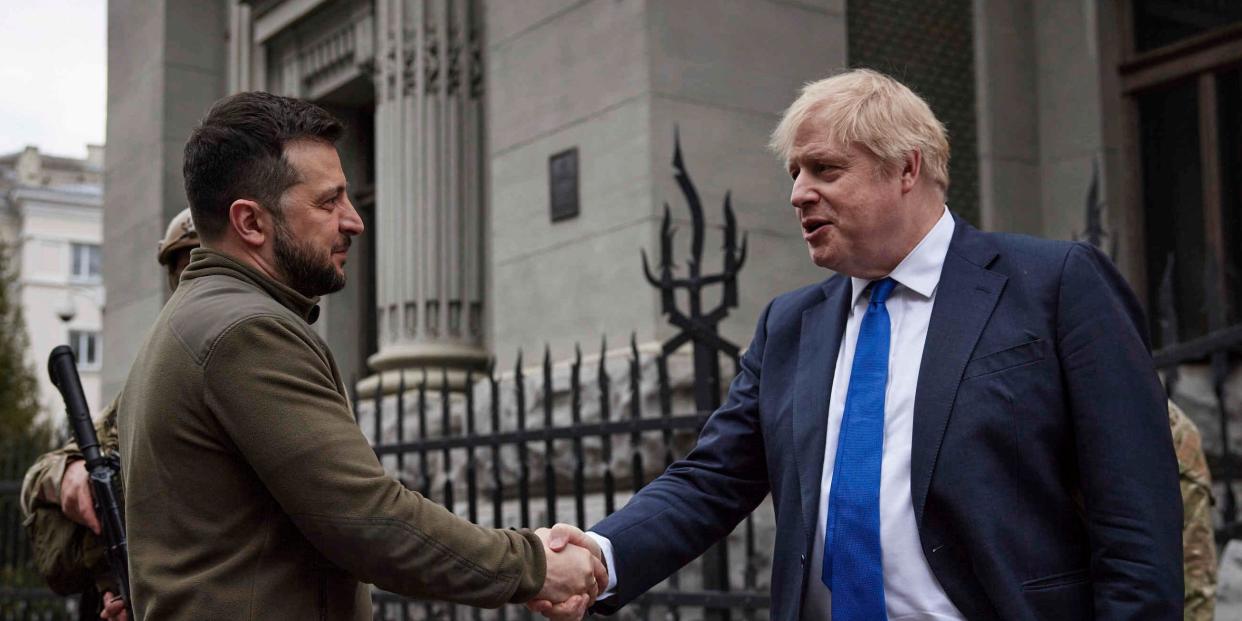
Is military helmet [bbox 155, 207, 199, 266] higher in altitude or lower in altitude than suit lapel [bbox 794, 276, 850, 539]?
higher

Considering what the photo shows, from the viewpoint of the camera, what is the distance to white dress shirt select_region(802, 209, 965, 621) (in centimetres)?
315

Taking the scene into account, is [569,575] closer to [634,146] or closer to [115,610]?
[115,610]

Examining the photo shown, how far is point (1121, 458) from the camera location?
3.01 m

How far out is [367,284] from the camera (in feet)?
40.9

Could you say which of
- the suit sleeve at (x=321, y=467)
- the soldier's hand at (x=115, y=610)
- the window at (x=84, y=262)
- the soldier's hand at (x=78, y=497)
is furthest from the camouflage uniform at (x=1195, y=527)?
the window at (x=84, y=262)

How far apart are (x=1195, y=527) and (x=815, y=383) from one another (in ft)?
5.71

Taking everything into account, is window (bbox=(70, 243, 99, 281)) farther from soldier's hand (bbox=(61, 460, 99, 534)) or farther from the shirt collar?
the shirt collar

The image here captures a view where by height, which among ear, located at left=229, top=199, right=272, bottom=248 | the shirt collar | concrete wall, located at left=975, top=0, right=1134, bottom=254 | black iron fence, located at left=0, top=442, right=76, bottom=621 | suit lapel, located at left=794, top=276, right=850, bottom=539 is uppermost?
concrete wall, located at left=975, top=0, right=1134, bottom=254

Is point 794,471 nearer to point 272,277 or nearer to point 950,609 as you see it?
point 950,609

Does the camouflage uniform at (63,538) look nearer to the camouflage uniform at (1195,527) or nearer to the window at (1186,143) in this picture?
the camouflage uniform at (1195,527)

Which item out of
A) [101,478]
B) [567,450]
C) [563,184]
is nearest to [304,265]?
[101,478]

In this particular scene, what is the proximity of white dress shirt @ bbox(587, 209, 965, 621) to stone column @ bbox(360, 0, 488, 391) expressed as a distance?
6562 millimetres

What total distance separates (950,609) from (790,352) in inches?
31.4

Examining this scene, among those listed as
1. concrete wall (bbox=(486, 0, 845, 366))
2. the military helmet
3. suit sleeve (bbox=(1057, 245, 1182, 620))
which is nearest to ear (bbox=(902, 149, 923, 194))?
suit sleeve (bbox=(1057, 245, 1182, 620))
